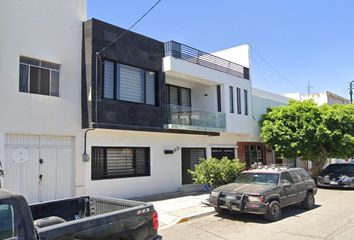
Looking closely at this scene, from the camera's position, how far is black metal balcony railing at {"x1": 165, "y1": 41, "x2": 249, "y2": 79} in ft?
55.9

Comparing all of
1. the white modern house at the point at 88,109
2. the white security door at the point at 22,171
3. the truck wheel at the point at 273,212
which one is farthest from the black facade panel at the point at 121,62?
the truck wheel at the point at 273,212

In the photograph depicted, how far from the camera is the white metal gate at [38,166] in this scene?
11672 millimetres

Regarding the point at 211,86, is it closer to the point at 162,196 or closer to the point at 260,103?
the point at 260,103

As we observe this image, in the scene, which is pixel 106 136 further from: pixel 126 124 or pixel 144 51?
pixel 144 51

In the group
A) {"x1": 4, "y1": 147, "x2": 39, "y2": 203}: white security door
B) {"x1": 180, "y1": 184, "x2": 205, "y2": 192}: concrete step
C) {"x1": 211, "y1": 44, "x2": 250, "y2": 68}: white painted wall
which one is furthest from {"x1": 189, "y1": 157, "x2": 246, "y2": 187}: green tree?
{"x1": 211, "y1": 44, "x2": 250, "y2": 68}: white painted wall

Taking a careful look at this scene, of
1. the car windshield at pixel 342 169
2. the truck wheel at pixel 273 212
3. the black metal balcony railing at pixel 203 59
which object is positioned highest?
the black metal balcony railing at pixel 203 59

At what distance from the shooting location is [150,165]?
1644cm

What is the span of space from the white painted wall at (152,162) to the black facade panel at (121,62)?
0.89 m

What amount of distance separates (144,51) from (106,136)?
14.1ft

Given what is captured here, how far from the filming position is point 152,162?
54.4ft

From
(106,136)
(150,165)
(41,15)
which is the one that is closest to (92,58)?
(41,15)

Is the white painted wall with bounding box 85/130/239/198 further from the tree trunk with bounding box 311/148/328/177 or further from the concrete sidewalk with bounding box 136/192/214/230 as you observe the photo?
the tree trunk with bounding box 311/148/328/177

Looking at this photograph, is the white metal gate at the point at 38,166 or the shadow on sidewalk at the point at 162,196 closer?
the white metal gate at the point at 38,166

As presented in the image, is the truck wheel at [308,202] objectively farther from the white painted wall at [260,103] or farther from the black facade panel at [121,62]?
the white painted wall at [260,103]
